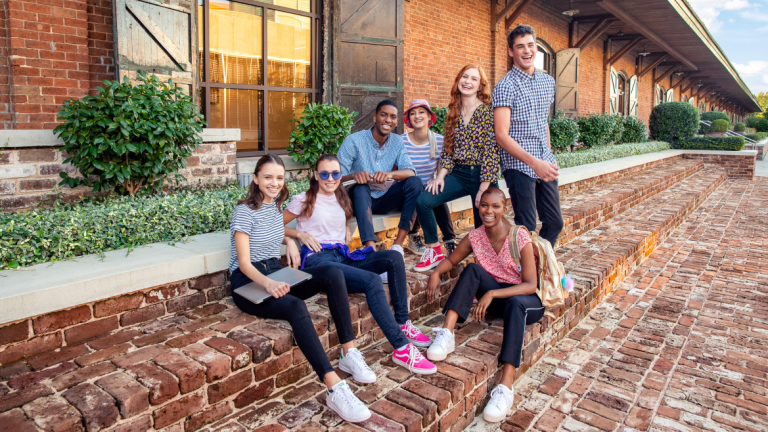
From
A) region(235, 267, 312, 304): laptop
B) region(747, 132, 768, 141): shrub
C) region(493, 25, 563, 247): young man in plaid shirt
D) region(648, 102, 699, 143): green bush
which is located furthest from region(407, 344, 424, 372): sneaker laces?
region(747, 132, 768, 141): shrub

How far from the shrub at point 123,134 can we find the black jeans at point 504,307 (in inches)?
87.3

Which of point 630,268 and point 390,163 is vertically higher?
point 390,163

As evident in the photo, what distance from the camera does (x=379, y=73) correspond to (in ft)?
20.4

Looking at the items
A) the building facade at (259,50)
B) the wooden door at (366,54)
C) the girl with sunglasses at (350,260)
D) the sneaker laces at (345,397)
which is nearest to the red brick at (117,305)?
the girl with sunglasses at (350,260)

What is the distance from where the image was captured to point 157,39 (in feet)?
14.1

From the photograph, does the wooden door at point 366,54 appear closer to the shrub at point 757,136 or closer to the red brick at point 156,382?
the red brick at point 156,382

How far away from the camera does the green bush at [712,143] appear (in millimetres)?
13008

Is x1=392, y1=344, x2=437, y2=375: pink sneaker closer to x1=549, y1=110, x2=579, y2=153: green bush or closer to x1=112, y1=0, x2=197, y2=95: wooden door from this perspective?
x1=112, y1=0, x2=197, y2=95: wooden door

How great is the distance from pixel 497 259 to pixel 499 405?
0.81 m

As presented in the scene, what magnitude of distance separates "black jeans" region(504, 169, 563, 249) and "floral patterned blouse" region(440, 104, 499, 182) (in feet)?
0.41

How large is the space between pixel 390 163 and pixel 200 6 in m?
3.05

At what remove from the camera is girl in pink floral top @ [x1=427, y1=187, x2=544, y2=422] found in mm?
2375

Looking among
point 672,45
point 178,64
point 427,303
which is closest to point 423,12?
point 178,64

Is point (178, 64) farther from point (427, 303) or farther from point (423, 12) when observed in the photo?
point (423, 12)
